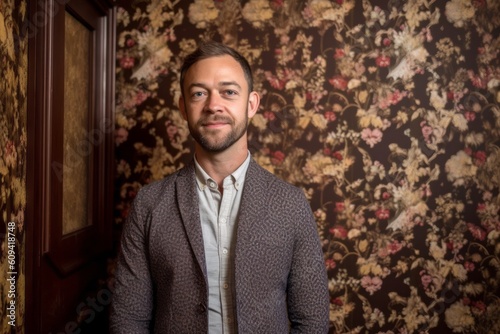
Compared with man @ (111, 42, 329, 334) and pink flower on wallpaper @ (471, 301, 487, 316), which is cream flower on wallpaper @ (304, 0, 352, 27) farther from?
pink flower on wallpaper @ (471, 301, 487, 316)

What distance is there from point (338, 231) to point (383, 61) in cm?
77

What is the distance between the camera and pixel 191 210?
1.42 metres

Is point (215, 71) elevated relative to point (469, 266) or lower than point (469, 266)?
elevated

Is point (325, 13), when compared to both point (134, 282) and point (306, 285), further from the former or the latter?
point (134, 282)

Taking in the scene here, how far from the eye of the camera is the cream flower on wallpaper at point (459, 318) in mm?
1947

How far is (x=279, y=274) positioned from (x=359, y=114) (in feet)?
2.86

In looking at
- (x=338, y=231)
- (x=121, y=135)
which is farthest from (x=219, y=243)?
(x=121, y=135)

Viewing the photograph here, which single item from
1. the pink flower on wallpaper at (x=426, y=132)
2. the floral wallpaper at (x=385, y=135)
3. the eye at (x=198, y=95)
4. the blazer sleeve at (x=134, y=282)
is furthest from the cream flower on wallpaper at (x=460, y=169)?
the blazer sleeve at (x=134, y=282)

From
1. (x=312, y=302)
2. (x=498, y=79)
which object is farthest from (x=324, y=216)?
(x=498, y=79)

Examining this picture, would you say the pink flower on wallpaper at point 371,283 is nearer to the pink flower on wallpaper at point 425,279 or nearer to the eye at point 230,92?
the pink flower on wallpaper at point 425,279

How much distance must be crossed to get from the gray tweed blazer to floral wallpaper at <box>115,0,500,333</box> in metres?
0.53

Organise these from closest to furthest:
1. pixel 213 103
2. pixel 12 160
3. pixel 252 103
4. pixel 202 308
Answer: pixel 12 160
pixel 202 308
pixel 213 103
pixel 252 103

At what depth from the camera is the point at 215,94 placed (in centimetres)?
147

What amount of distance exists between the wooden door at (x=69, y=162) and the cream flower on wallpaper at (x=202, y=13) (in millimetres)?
352
